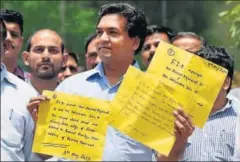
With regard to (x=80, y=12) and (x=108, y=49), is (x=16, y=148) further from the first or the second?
(x=80, y=12)

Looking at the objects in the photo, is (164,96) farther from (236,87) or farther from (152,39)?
(236,87)

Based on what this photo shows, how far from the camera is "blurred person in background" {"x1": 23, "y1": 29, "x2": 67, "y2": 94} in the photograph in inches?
283

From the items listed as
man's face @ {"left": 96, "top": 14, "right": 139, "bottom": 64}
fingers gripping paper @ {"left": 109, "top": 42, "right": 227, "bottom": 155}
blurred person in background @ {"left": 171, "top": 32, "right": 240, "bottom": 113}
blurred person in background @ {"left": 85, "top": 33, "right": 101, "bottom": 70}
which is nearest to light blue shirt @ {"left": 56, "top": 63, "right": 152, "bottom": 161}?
man's face @ {"left": 96, "top": 14, "right": 139, "bottom": 64}

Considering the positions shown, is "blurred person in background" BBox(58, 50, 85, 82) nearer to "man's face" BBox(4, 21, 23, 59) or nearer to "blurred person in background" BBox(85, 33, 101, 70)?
"blurred person in background" BBox(85, 33, 101, 70)

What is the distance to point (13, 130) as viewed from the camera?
5.10m

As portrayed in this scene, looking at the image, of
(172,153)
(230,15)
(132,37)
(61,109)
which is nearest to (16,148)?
(61,109)

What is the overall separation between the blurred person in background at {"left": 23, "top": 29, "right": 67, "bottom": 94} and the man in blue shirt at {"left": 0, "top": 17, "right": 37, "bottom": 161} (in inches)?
75.6

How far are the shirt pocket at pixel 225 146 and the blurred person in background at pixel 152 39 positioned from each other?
2.01 metres

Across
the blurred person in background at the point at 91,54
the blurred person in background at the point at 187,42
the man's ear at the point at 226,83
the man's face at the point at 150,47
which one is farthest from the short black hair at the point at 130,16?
the blurred person in background at the point at 91,54

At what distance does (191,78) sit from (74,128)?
2.37ft

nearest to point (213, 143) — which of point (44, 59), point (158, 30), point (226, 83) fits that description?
point (226, 83)

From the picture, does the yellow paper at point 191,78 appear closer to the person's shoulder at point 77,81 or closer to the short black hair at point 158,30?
the person's shoulder at point 77,81

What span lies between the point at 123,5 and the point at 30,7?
16140 millimetres

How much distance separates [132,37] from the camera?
6078 millimetres
